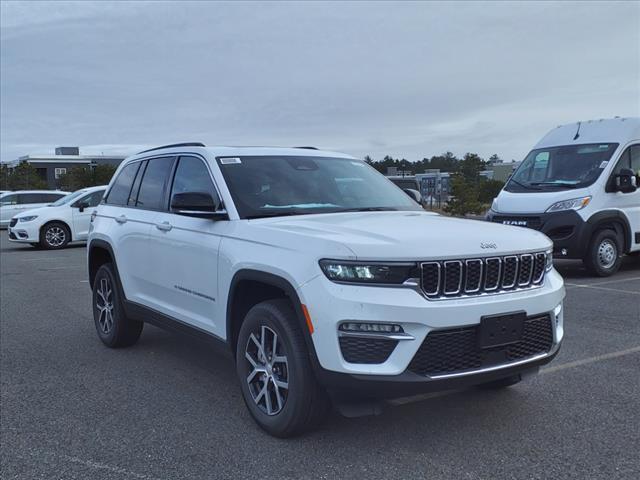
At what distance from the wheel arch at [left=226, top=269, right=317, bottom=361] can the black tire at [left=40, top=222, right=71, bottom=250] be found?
51.4 ft

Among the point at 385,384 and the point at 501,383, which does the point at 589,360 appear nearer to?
the point at 501,383

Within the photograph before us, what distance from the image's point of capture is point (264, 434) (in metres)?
4.07

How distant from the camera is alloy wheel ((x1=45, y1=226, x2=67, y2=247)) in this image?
60.3 feet

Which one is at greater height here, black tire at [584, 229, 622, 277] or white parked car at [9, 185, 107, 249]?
black tire at [584, 229, 622, 277]

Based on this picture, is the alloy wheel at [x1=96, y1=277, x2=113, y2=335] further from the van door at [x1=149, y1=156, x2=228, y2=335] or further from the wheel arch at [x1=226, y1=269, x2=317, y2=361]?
the wheel arch at [x1=226, y1=269, x2=317, y2=361]

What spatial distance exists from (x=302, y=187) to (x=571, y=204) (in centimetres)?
676

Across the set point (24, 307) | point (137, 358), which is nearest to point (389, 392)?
point (137, 358)

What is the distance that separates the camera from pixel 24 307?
8805 mm

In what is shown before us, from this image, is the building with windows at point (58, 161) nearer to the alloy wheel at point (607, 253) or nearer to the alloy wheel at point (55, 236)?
the alloy wheel at point (55, 236)

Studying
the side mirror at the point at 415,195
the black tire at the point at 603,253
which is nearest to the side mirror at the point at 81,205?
the black tire at the point at 603,253

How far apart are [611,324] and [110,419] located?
17.2ft

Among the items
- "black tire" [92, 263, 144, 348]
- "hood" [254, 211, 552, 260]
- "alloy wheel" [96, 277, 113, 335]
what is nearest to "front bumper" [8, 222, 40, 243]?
"black tire" [92, 263, 144, 348]

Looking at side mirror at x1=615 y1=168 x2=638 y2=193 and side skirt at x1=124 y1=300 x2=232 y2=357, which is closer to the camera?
side skirt at x1=124 y1=300 x2=232 y2=357

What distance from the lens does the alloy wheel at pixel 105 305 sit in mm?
→ 6414
